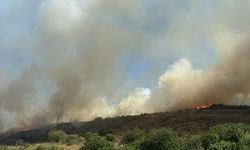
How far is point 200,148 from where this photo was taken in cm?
6812

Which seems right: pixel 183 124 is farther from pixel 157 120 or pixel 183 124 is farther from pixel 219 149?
pixel 219 149

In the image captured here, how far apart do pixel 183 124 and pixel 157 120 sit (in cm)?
1341

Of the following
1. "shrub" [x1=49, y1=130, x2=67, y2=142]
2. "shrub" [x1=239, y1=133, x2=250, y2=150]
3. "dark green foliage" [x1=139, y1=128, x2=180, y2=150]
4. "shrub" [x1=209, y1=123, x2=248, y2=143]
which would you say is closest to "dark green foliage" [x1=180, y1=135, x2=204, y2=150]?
"dark green foliage" [x1=139, y1=128, x2=180, y2=150]

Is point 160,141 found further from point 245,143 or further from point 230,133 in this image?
point 245,143

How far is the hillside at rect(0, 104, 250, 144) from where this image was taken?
471 feet

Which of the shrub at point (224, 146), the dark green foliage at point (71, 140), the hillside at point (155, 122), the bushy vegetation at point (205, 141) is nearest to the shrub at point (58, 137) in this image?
the dark green foliage at point (71, 140)

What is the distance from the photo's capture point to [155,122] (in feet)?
517

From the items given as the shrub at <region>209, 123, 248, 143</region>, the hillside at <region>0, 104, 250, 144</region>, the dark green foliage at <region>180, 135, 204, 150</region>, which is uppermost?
the hillside at <region>0, 104, 250, 144</region>

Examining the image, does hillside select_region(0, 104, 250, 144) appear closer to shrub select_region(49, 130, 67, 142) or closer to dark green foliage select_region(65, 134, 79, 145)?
shrub select_region(49, 130, 67, 142)

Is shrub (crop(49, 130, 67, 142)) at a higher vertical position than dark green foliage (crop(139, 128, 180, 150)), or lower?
higher

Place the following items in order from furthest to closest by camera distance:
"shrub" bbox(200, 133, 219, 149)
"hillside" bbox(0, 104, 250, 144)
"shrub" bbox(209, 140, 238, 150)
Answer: "hillside" bbox(0, 104, 250, 144), "shrub" bbox(200, 133, 219, 149), "shrub" bbox(209, 140, 238, 150)

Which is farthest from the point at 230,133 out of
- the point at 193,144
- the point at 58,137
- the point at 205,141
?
the point at 58,137

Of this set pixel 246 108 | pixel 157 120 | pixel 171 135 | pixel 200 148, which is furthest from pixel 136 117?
pixel 200 148

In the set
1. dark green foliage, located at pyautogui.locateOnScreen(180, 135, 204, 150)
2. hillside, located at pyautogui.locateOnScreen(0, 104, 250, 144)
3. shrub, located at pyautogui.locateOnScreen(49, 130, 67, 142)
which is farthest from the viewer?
hillside, located at pyautogui.locateOnScreen(0, 104, 250, 144)
